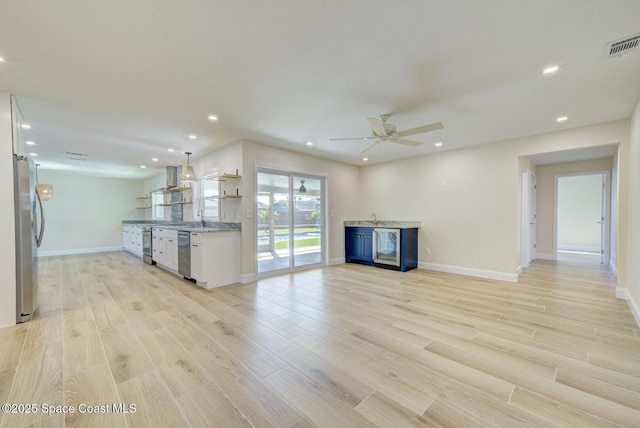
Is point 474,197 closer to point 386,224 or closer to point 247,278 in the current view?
point 386,224

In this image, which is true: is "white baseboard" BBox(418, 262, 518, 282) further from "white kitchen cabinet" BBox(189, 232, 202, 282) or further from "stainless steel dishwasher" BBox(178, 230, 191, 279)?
"stainless steel dishwasher" BBox(178, 230, 191, 279)

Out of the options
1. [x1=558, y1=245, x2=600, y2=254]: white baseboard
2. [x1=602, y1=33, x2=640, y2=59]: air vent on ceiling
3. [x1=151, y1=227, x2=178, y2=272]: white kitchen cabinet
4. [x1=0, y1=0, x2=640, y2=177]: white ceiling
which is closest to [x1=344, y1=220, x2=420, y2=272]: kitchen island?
[x1=0, y1=0, x2=640, y2=177]: white ceiling

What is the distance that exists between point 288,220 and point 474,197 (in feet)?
12.3

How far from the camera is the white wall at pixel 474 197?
4.30 meters

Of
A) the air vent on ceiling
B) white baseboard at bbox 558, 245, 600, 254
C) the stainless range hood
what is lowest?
white baseboard at bbox 558, 245, 600, 254

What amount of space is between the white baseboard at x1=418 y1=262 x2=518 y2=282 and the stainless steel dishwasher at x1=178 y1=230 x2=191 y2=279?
15.6 ft

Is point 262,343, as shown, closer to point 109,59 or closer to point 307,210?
point 109,59

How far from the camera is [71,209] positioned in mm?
8297

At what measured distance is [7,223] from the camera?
2.81m

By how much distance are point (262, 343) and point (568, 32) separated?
140 inches

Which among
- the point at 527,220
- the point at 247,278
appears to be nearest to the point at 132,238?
the point at 247,278

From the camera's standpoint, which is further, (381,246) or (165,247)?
(381,246)

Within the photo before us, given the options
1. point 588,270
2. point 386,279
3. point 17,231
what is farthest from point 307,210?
point 588,270

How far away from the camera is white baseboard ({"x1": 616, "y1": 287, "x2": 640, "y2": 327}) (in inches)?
114
